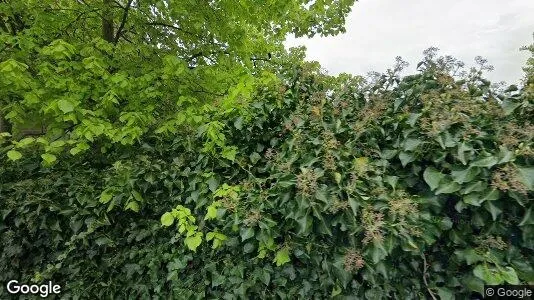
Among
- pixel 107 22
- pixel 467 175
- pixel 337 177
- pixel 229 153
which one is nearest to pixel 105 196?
pixel 229 153

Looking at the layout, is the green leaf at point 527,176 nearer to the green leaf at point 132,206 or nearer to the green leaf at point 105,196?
the green leaf at point 132,206

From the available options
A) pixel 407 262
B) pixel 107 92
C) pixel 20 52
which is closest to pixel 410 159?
pixel 407 262

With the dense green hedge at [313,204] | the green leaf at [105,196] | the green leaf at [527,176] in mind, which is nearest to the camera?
the green leaf at [527,176]

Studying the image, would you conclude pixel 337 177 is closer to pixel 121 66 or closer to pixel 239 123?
pixel 239 123

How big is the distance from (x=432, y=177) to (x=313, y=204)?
81cm

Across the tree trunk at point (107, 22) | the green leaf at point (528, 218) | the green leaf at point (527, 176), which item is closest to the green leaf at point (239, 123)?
the green leaf at point (527, 176)

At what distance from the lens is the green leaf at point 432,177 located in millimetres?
2203

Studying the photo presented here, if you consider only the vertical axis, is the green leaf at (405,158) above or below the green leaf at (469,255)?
above

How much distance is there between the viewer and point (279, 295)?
275 cm

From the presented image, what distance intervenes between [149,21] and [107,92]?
174cm

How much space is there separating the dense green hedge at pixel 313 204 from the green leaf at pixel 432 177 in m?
0.01

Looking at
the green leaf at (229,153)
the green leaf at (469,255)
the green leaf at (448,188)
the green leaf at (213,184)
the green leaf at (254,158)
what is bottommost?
the green leaf at (469,255)

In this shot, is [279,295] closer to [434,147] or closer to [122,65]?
[434,147]

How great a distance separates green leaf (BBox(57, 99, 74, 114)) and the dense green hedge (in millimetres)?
729
